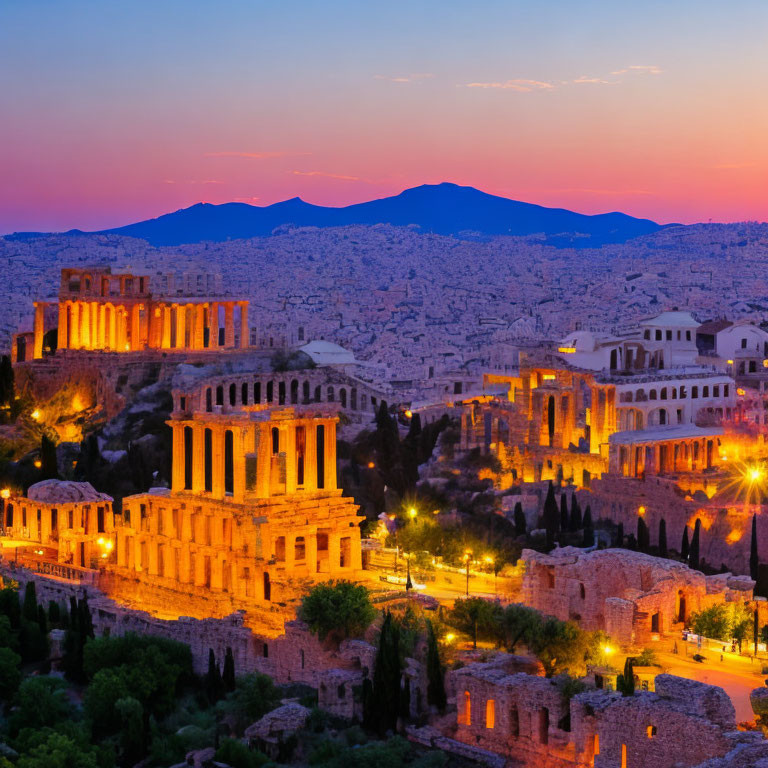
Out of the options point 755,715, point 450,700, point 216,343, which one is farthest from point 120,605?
point 216,343

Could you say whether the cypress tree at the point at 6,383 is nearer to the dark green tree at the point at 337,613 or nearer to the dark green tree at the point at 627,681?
the dark green tree at the point at 337,613

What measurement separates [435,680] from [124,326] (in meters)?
43.4

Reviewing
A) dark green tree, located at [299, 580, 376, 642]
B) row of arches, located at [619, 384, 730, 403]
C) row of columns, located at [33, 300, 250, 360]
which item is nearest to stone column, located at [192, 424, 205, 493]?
dark green tree, located at [299, 580, 376, 642]

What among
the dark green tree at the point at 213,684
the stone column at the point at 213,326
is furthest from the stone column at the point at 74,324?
the dark green tree at the point at 213,684

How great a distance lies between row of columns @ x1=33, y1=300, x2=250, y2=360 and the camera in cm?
9975

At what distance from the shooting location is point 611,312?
15600 centimetres

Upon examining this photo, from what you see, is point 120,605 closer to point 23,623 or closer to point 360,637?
point 23,623

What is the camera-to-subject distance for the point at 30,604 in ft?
226

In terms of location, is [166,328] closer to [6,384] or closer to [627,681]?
[6,384]

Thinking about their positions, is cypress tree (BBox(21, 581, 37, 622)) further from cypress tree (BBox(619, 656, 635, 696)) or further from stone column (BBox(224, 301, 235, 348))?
stone column (BBox(224, 301, 235, 348))

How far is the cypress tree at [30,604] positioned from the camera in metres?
68.4

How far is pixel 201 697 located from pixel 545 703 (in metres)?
11.8

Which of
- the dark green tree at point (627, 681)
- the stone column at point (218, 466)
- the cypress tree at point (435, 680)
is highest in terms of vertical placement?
the stone column at point (218, 466)

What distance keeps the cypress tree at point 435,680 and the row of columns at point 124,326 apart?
138ft
